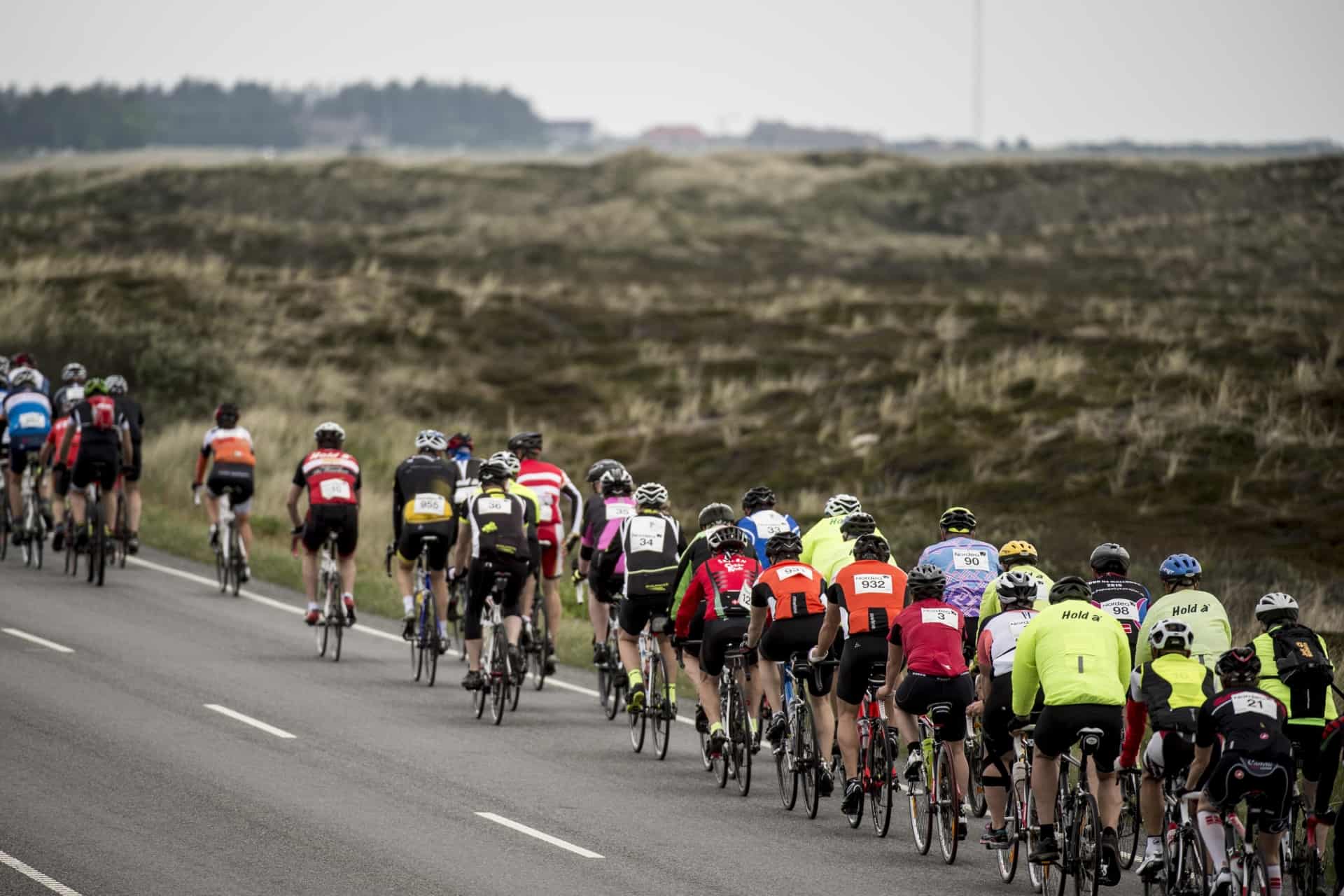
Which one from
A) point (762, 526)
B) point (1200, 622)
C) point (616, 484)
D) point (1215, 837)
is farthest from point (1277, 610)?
point (616, 484)

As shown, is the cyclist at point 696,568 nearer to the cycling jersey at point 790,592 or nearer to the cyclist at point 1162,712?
the cycling jersey at point 790,592

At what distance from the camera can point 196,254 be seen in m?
62.6

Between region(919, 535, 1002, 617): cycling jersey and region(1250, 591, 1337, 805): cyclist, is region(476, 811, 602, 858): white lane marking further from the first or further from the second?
region(1250, 591, 1337, 805): cyclist

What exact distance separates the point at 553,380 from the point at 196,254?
23.2 m

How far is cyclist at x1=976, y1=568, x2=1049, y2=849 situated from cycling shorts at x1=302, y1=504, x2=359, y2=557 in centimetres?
891

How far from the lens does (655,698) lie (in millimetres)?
14539

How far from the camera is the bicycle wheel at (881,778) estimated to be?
11.8 meters

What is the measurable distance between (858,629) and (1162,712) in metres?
2.84

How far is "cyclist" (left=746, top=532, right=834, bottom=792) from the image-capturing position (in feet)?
41.2

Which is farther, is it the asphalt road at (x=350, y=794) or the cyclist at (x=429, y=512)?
the cyclist at (x=429, y=512)

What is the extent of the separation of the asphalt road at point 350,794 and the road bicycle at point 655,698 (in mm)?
234

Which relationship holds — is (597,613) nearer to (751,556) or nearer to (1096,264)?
(751,556)

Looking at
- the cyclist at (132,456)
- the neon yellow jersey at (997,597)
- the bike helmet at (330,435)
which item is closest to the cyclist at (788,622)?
the neon yellow jersey at (997,597)

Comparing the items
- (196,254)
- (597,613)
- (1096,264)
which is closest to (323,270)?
(196,254)
